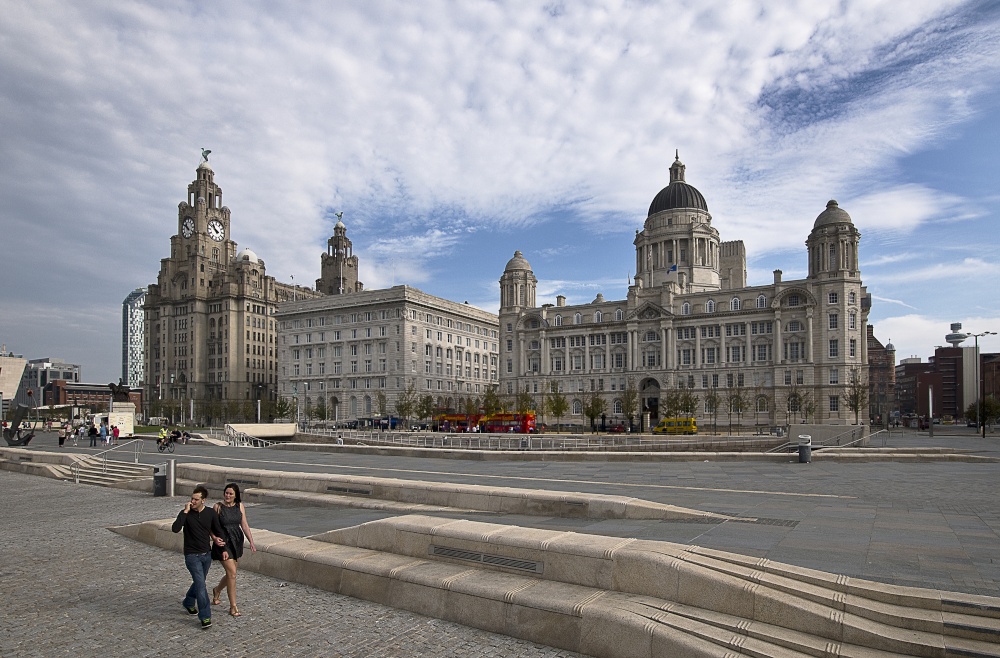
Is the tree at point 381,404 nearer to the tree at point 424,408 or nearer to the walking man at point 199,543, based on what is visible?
the tree at point 424,408

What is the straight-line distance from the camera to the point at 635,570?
9047 mm

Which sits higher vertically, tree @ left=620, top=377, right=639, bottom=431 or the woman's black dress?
the woman's black dress

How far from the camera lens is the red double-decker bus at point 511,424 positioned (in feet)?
232

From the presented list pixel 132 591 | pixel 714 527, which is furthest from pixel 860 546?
pixel 132 591

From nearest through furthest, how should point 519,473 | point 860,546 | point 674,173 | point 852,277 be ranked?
point 860,546
point 519,473
point 852,277
point 674,173

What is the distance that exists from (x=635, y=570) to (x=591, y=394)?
92104 millimetres

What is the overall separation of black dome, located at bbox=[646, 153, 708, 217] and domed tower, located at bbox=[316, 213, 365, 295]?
230 ft

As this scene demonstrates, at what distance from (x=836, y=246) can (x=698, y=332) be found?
20421 mm

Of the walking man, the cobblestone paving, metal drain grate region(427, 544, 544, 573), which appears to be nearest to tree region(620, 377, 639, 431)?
the cobblestone paving

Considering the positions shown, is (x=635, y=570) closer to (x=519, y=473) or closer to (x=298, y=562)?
(x=298, y=562)

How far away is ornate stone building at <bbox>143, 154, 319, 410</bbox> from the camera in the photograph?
138 metres

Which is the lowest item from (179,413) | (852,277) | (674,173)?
(179,413)

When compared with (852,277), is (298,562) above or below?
below

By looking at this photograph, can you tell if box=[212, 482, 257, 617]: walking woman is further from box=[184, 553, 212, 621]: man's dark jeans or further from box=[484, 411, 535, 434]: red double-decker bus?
box=[484, 411, 535, 434]: red double-decker bus
